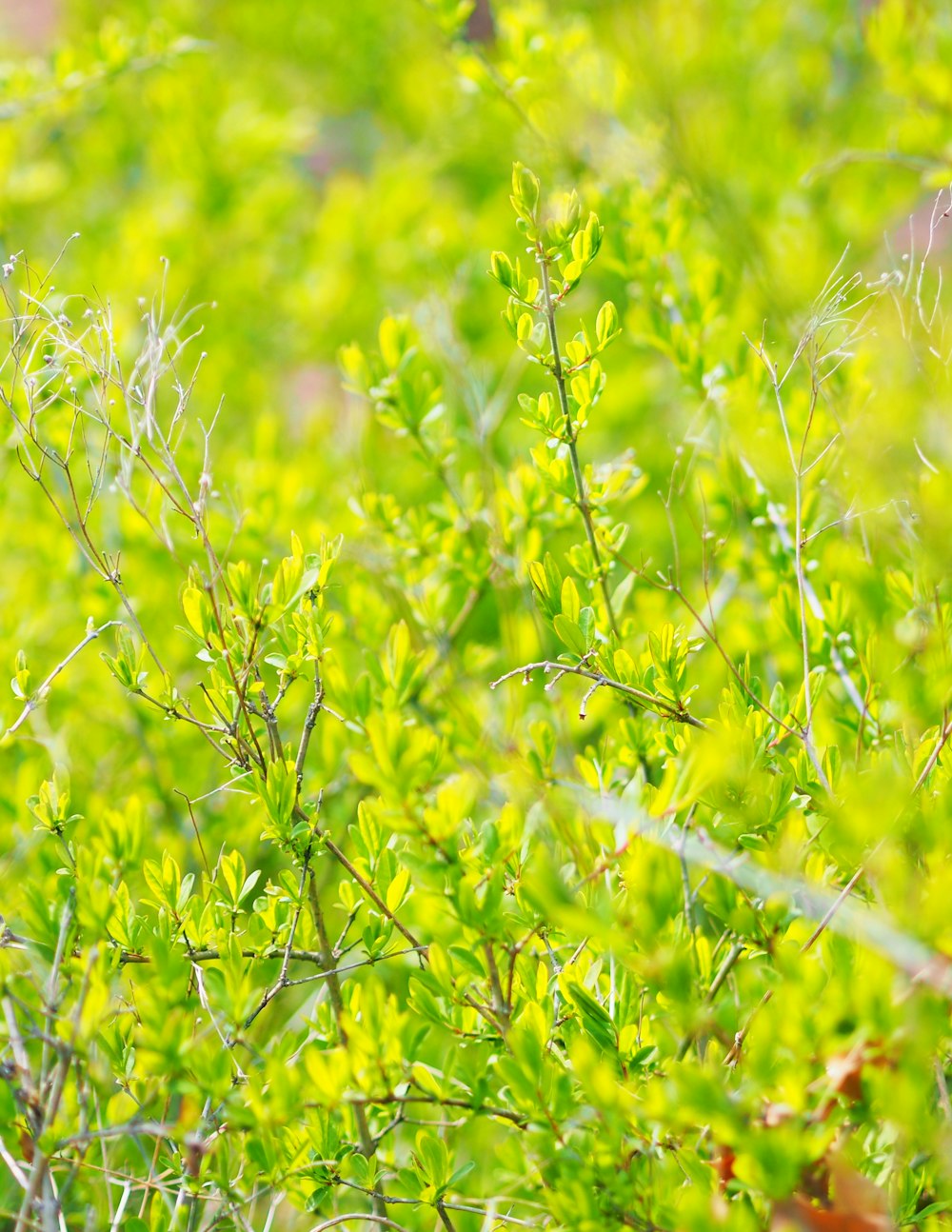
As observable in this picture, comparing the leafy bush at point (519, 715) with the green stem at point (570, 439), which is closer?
the leafy bush at point (519, 715)

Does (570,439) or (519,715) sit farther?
(519,715)

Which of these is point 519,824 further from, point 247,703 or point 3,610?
point 3,610

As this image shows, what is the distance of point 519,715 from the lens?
4.34ft

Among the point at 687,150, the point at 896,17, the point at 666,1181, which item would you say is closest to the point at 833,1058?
the point at 666,1181

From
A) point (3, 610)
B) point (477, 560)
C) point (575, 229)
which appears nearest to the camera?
point (575, 229)

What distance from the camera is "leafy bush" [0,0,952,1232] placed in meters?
0.65

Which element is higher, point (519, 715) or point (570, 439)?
point (570, 439)

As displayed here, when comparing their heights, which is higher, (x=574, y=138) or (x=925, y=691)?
(x=574, y=138)

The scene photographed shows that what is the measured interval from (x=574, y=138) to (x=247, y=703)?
128cm

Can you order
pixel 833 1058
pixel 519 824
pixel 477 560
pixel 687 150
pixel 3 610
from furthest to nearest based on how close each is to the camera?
pixel 3 610
pixel 687 150
pixel 477 560
pixel 519 824
pixel 833 1058

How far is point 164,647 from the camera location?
1.74 meters

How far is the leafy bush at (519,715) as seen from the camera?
65 cm

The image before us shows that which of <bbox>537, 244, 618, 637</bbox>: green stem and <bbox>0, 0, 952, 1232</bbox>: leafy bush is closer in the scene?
<bbox>0, 0, 952, 1232</bbox>: leafy bush

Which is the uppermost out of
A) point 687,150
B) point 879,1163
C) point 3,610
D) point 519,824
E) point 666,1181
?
point 687,150
